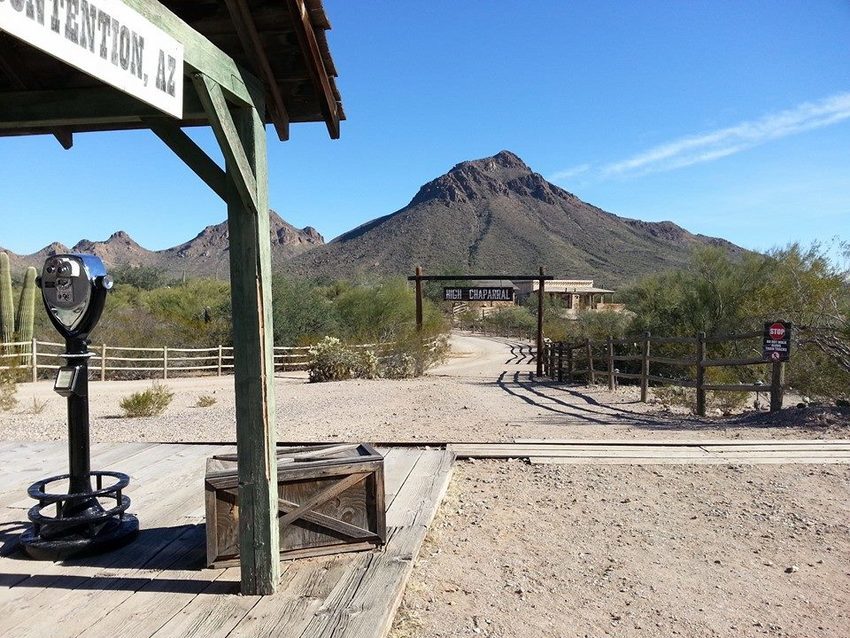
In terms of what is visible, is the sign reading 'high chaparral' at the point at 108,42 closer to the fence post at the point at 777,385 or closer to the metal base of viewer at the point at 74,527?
the metal base of viewer at the point at 74,527

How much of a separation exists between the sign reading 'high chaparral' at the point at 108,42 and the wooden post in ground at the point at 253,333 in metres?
0.46

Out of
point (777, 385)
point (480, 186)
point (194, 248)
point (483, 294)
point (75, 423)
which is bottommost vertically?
point (777, 385)

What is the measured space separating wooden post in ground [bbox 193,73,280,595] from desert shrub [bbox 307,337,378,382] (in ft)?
55.2

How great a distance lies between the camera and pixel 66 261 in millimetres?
3555

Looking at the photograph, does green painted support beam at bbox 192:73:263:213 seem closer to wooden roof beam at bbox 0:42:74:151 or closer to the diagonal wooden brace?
wooden roof beam at bbox 0:42:74:151

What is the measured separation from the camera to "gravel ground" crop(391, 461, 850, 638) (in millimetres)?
3504

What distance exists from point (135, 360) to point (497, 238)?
75.3 m

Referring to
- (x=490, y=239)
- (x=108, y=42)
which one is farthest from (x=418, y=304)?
(x=490, y=239)

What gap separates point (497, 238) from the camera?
95.1 meters

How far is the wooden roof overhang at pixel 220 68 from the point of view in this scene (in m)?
3.12

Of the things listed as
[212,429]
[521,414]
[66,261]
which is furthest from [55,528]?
[521,414]

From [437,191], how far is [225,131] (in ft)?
387

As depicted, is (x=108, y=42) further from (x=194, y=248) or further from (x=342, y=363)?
(x=194, y=248)

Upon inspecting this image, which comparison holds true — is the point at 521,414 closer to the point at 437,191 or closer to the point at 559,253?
the point at 559,253
